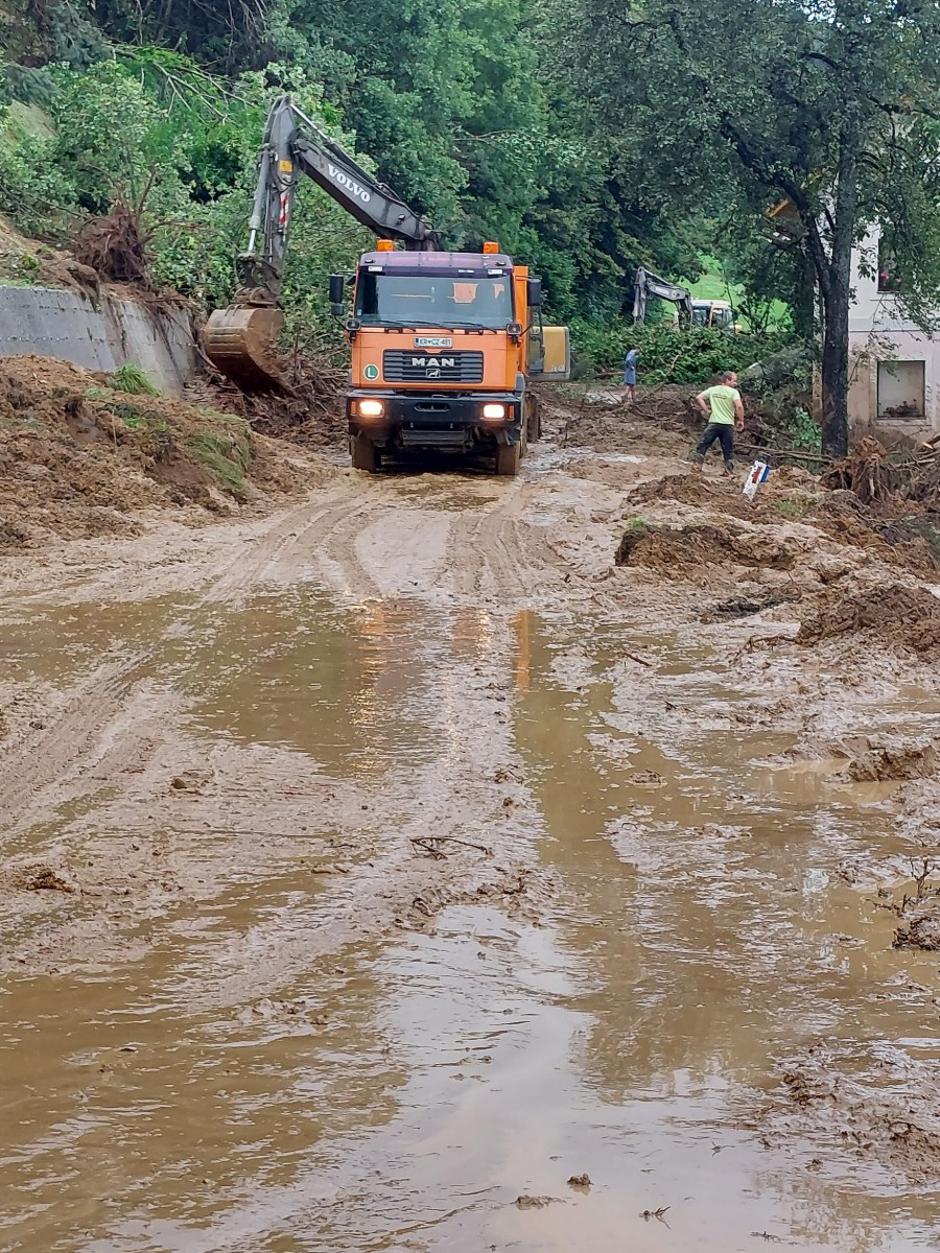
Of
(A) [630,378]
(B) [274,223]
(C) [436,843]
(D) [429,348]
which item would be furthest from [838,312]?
(C) [436,843]

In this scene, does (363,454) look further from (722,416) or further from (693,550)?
(693,550)

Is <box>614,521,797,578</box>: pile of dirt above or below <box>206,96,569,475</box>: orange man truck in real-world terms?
below

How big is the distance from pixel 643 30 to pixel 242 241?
306 inches

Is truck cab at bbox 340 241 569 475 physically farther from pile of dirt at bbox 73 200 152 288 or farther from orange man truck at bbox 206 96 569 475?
pile of dirt at bbox 73 200 152 288

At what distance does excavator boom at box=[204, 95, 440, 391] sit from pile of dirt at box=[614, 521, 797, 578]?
9.80 m

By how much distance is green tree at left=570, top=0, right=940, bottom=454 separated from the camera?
22859 millimetres

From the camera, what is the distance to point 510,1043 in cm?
434

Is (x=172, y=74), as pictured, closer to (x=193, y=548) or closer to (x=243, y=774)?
(x=193, y=548)

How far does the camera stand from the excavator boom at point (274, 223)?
72.3 feet

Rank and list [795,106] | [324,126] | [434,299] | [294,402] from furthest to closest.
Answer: [324,126], [294,402], [795,106], [434,299]

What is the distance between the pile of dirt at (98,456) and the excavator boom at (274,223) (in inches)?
146

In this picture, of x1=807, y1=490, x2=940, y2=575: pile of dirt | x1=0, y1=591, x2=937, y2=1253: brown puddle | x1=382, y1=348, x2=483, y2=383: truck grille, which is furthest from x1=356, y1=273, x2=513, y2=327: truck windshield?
x1=0, y1=591, x2=937, y2=1253: brown puddle

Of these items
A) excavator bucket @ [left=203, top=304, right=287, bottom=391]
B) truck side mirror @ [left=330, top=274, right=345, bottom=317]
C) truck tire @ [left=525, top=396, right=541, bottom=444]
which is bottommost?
truck tire @ [left=525, top=396, right=541, bottom=444]

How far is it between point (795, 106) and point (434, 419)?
8611 millimetres
